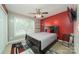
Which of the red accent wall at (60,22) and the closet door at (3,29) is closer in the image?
the closet door at (3,29)

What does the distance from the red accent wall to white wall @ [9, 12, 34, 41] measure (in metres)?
0.29

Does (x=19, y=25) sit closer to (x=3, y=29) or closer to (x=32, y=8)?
(x=3, y=29)

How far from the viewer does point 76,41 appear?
4.86ft

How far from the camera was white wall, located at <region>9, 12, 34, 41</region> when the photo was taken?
5.24 feet

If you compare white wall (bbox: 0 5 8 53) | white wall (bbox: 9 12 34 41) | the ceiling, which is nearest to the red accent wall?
the ceiling

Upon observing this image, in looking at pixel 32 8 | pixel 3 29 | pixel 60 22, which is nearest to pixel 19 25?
pixel 3 29

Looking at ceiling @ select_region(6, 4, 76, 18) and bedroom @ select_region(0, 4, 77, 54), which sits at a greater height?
ceiling @ select_region(6, 4, 76, 18)

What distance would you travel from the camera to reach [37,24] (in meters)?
1.78

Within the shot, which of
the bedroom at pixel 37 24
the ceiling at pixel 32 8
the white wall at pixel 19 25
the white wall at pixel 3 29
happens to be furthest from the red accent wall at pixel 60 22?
the white wall at pixel 3 29

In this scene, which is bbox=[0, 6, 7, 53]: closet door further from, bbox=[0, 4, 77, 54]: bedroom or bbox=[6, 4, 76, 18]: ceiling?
bbox=[6, 4, 76, 18]: ceiling

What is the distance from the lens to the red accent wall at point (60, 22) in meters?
1.63

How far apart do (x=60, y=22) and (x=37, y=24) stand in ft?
1.85

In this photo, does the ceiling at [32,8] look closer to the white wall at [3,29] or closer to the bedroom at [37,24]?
the bedroom at [37,24]
